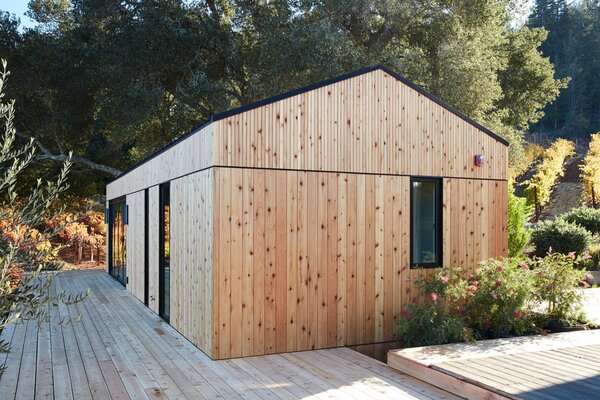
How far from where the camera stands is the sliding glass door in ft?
40.9

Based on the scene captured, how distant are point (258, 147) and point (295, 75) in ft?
33.9

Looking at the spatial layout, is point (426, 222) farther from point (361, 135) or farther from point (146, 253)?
point (146, 253)

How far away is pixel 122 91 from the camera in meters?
17.6

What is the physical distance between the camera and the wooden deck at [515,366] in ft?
14.9

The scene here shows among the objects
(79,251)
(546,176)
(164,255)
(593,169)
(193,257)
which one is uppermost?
(593,169)

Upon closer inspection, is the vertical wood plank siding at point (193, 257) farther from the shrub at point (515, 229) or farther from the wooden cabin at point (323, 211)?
the shrub at point (515, 229)

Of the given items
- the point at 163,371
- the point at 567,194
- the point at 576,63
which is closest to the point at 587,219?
the point at 163,371

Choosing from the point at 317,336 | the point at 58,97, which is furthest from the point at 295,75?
the point at 317,336

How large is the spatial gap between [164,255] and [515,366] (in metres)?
5.09

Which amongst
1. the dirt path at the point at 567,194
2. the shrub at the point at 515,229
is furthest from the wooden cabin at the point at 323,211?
the dirt path at the point at 567,194

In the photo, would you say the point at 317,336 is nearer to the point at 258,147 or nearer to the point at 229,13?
the point at 258,147

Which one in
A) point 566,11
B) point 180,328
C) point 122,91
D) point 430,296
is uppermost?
point 566,11

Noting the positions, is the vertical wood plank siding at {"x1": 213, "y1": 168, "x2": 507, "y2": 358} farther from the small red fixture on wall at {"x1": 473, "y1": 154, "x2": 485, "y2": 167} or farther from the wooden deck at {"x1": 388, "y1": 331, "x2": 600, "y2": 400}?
the wooden deck at {"x1": 388, "y1": 331, "x2": 600, "y2": 400}

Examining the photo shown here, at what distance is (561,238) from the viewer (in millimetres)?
13711
